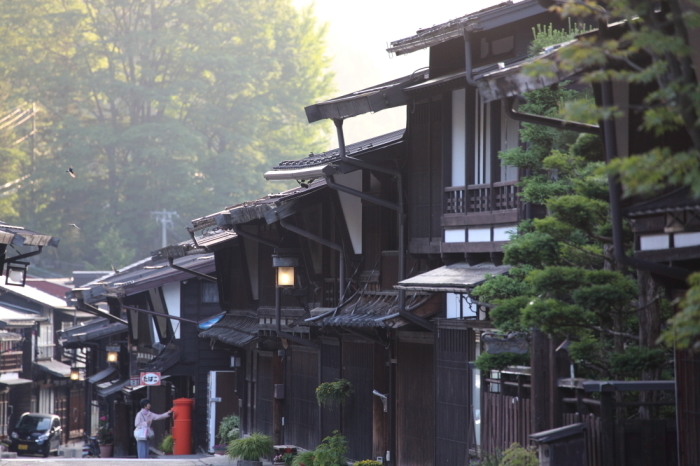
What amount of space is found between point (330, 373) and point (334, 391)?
1.62 m

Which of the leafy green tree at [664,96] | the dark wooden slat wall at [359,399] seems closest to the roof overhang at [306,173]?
the dark wooden slat wall at [359,399]

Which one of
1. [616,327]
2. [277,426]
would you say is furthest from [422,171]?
[277,426]

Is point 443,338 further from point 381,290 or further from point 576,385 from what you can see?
point 576,385

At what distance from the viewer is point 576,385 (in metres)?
11.2

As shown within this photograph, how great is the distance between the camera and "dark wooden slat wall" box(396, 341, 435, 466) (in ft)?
58.2

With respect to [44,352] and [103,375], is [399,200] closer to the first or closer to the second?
[103,375]

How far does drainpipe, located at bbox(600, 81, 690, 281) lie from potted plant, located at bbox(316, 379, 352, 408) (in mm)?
12211

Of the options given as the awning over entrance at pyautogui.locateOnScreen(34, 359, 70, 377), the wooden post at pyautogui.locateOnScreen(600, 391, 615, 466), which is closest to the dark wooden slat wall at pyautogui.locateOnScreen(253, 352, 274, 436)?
the wooden post at pyautogui.locateOnScreen(600, 391, 615, 466)

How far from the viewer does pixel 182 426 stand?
30.7 meters

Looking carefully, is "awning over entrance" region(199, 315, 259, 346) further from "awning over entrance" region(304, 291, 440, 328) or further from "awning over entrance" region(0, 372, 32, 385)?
"awning over entrance" region(0, 372, 32, 385)

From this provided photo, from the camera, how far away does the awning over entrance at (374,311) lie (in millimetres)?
17375

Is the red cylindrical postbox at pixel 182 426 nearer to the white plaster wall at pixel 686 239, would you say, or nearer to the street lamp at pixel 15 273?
the street lamp at pixel 15 273

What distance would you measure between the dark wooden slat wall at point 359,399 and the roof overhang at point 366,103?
5.53 m

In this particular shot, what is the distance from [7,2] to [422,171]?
221ft
